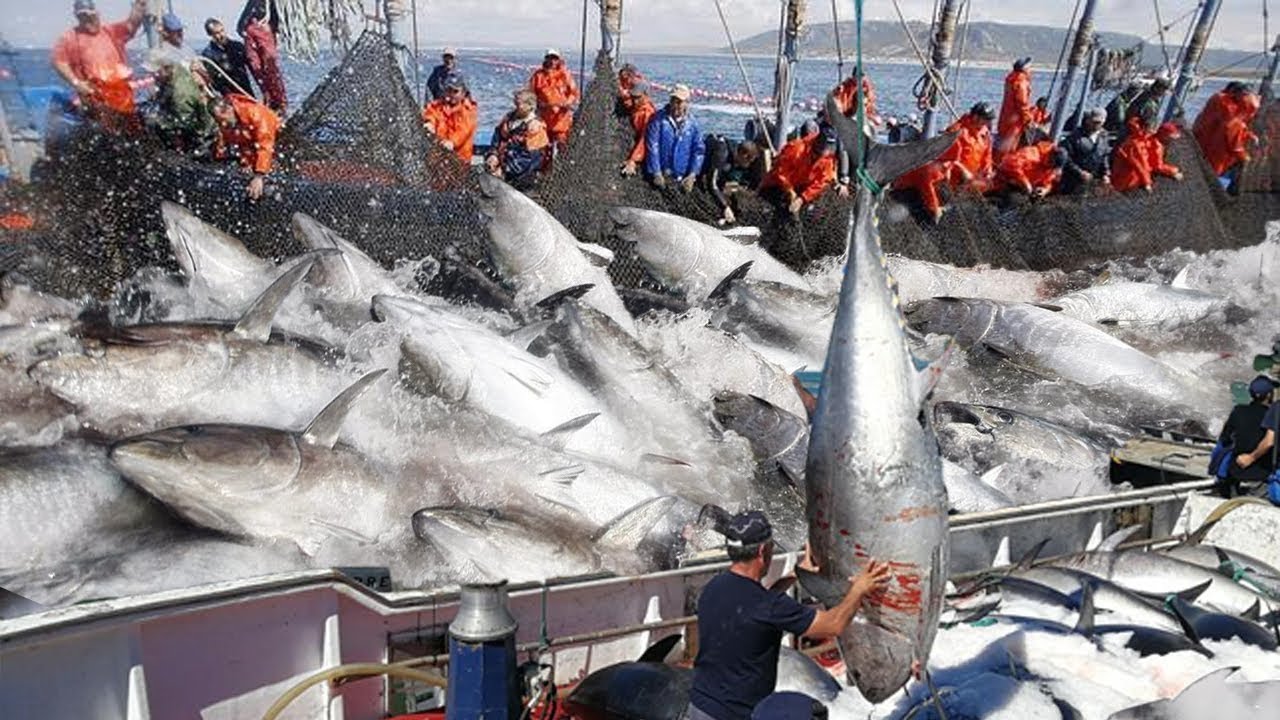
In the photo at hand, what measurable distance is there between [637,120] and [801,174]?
1.67 metres

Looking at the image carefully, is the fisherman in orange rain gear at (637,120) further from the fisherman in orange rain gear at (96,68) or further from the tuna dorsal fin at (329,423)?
the tuna dorsal fin at (329,423)

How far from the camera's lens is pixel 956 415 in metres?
7.64

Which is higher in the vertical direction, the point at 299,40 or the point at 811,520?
the point at 299,40

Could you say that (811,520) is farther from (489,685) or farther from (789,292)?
(789,292)

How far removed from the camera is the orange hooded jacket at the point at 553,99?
35.4 ft

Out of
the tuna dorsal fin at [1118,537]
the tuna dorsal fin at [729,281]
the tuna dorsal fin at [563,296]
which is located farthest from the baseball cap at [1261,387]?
the tuna dorsal fin at [563,296]

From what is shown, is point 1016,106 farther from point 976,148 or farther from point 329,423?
point 329,423

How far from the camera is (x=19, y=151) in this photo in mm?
7613

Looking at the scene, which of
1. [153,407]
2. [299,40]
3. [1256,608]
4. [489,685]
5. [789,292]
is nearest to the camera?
[489,685]

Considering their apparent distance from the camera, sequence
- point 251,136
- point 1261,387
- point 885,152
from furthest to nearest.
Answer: point 251,136 < point 1261,387 < point 885,152

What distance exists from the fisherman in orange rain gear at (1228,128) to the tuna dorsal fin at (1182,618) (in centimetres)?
1027

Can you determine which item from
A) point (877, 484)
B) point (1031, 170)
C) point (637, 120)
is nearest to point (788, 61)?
point (637, 120)

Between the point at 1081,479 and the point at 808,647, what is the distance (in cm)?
345

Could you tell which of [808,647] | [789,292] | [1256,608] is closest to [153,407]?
[808,647]
